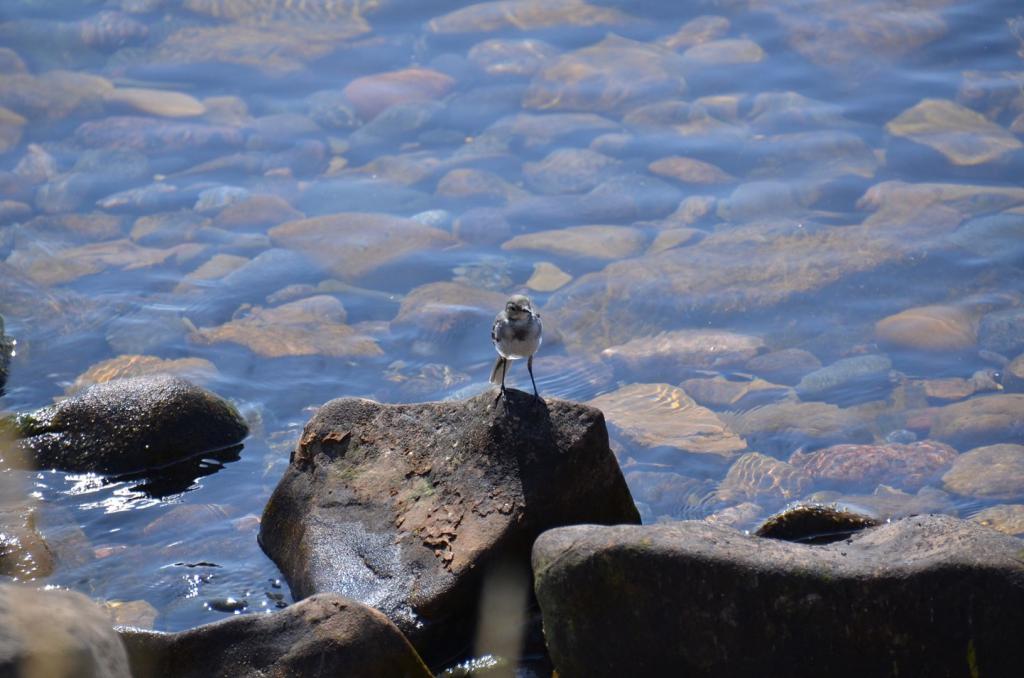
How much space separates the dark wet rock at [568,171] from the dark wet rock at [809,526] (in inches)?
255

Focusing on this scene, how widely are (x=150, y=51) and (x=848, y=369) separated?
1049cm

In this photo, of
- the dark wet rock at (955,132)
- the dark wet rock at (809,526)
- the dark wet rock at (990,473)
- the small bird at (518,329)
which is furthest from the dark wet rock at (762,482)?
the dark wet rock at (955,132)

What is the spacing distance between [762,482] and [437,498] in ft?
9.77

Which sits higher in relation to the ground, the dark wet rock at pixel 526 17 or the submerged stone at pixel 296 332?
the dark wet rock at pixel 526 17

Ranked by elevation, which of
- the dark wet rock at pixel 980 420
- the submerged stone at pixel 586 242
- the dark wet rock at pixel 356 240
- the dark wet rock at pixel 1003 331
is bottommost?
the dark wet rock at pixel 980 420

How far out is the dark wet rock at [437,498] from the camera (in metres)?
5.64

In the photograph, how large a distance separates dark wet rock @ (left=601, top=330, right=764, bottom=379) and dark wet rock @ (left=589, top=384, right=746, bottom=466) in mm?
279

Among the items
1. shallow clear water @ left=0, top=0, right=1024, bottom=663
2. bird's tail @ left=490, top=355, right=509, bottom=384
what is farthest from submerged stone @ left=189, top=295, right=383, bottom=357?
bird's tail @ left=490, top=355, right=509, bottom=384

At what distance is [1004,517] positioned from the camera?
740 cm

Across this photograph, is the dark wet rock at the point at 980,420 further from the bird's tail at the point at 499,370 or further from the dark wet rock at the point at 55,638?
the dark wet rock at the point at 55,638

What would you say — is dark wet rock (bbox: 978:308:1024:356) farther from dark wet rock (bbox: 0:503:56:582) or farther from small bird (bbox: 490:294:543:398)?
dark wet rock (bbox: 0:503:56:582)

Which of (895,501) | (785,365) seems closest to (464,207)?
(785,365)

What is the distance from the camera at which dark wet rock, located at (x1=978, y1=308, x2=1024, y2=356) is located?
9508 mm

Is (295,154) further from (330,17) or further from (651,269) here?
(651,269)
